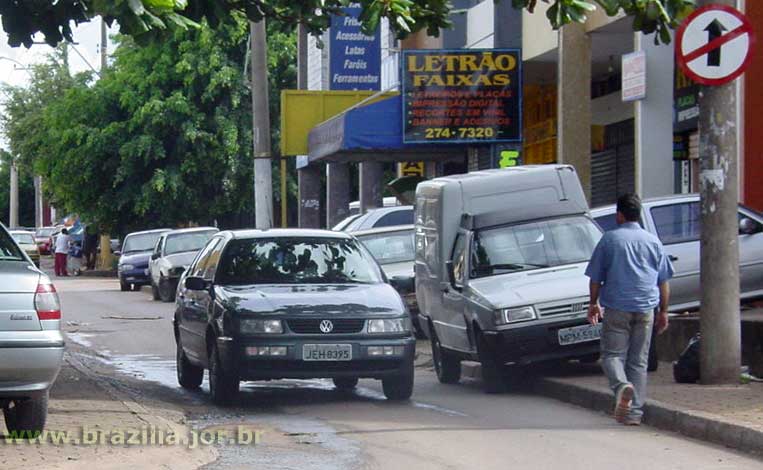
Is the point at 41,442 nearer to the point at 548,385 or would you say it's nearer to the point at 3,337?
the point at 3,337

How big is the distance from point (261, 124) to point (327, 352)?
40.6 feet

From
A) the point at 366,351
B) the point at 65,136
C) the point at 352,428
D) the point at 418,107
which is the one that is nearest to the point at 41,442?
the point at 352,428

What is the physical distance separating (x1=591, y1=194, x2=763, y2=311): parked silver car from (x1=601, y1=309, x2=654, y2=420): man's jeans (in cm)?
524

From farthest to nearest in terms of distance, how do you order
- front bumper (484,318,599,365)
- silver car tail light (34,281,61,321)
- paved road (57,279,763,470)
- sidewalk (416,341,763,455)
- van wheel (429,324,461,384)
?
1. van wheel (429,324,461,384)
2. front bumper (484,318,599,365)
3. sidewalk (416,341,763,455)
4. paved road (57,279,763,470)
5. silver car tail light (34,281,61,321)

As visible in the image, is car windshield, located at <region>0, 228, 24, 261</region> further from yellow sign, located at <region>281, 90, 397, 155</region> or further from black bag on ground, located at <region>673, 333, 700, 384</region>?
yellow sign, located at <region>281, 90, 397, 155</region>

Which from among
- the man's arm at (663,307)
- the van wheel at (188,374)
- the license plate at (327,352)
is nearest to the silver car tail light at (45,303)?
the license plate at (327,352)

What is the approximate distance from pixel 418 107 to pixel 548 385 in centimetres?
1233

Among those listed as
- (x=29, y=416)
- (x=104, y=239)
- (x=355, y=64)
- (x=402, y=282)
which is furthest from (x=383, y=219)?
(x=104, y=239)

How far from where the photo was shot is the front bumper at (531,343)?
13.5 meters

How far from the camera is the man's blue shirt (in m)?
11.5

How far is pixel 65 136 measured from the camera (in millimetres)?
47125

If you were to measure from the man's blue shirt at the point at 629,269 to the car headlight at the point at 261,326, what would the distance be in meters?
2.71

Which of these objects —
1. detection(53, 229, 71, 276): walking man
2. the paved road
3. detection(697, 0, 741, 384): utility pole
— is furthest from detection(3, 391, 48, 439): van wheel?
detection(53, 229, 71, 276): walking man

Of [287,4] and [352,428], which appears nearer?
[352,428]
